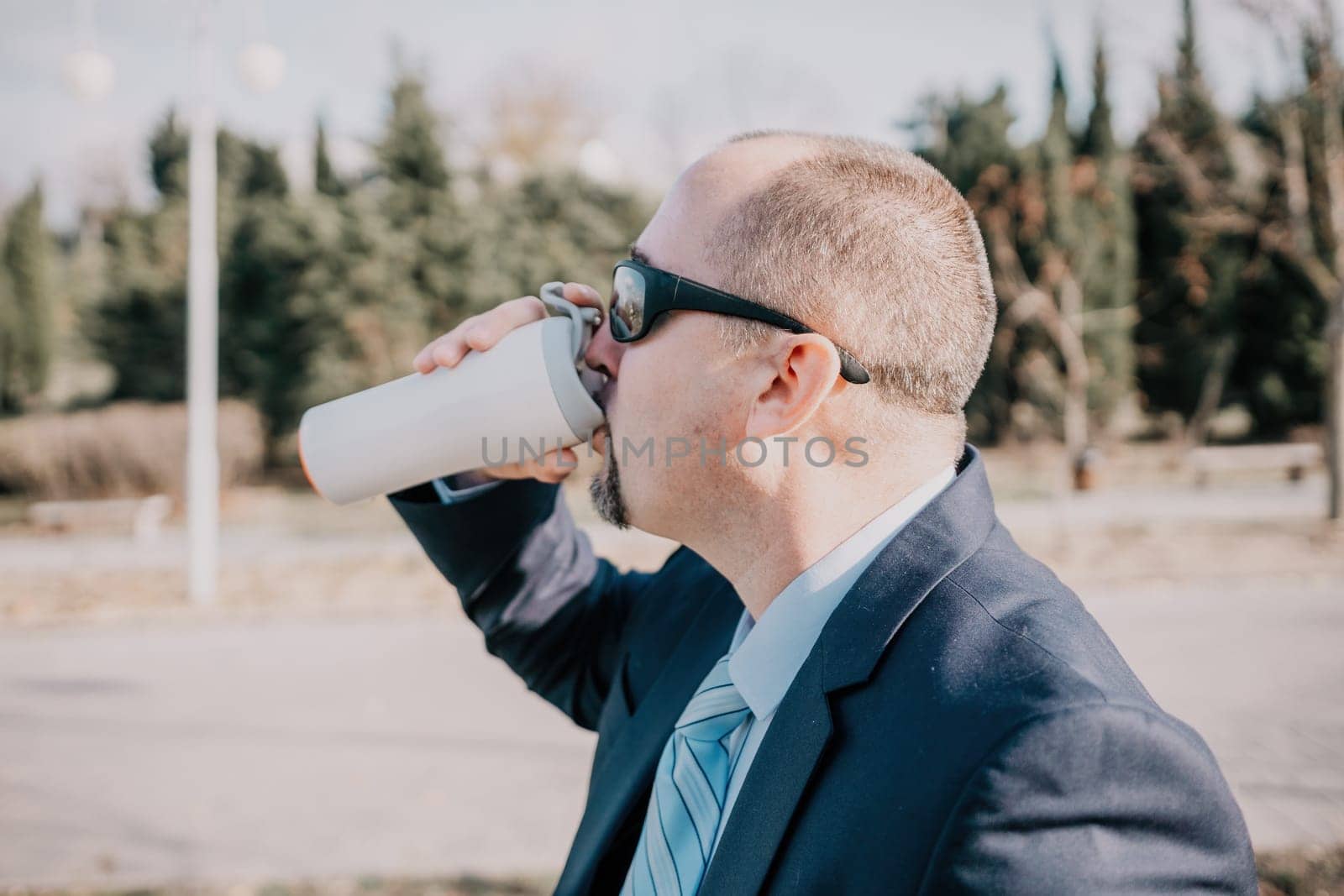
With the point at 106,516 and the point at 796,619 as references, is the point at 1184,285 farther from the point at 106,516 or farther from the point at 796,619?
the point at 796,619

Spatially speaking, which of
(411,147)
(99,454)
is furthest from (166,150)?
(99,454)

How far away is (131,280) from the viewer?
656 inches

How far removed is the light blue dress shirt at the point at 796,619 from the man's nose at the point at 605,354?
49 centimetres

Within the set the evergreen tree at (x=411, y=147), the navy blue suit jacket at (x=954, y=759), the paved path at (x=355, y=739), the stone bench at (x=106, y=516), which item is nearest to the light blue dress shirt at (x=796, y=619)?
the navy blue suit jacket at (x=954, y=759)

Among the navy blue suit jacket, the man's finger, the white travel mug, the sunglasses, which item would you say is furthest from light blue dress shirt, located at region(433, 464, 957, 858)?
the man's finger

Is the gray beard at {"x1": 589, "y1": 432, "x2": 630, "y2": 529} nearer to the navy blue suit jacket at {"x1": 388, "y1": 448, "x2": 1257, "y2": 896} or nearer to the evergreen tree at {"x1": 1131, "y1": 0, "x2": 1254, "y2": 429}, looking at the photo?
the navy blue suit jacket at {"x1": 388, "y1": 448, "x2": 1257, "y2": 896}

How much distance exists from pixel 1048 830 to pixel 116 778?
16.8ft

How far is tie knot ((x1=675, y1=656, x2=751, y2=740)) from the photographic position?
144 cm

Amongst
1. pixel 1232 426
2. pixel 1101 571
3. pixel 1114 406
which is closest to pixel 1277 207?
pixel 1114 406

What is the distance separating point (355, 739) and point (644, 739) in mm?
4119

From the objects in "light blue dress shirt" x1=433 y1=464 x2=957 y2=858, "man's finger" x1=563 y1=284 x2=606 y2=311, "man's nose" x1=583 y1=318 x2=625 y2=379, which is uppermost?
"man's finger" x1=563 y1=284 x2=606 y2=311

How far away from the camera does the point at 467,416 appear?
5.16ft

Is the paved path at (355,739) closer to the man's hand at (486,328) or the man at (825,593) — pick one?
the man at (825,593)

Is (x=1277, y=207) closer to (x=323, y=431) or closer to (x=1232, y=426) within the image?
(x=1232, y=426)
